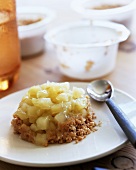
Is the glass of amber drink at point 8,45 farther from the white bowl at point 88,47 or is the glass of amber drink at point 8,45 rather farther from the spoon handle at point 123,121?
the spoon handle at point 123,121

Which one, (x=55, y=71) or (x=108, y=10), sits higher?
(x=108, y=10)

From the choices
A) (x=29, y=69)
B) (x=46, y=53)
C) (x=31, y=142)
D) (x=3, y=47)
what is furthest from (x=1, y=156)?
(x=46, y=53)

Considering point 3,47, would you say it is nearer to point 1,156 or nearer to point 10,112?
point 10,112

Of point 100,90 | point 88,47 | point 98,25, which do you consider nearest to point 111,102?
point 100,90

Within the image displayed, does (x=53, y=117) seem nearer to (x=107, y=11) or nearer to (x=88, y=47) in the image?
(x=88, y=47)

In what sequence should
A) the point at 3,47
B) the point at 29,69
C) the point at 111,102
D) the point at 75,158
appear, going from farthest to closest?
the point at 29,69 < the point at 3,47 < the point at 111,102 < the point at 75,158

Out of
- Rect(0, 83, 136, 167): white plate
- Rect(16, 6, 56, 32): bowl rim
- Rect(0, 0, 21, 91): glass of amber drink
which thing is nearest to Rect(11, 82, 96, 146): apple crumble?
Rect(0, 83, 136, 167): white plate
